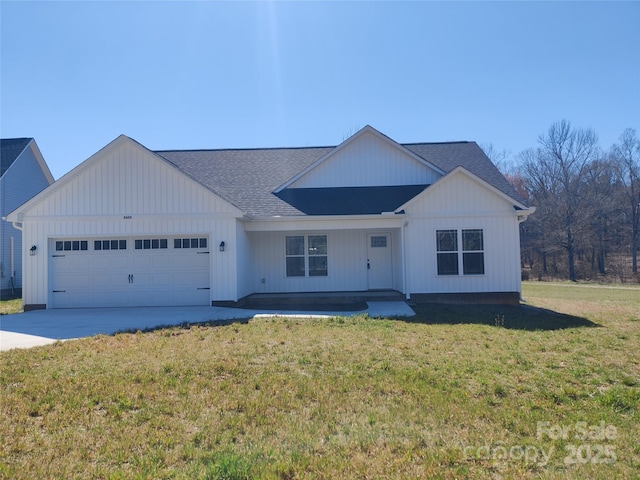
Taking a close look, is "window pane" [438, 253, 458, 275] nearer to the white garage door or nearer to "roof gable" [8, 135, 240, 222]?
"roof gable" [8, 135, 240, 222]

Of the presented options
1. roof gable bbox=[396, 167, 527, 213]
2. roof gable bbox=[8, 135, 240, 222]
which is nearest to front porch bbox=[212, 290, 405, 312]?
roof gable bbox=[396, 167, 527, 213]

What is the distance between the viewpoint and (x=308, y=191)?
15.3 meters

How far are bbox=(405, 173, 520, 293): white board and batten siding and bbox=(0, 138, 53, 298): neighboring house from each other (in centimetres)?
1799

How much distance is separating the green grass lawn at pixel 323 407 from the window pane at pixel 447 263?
4.87 metres

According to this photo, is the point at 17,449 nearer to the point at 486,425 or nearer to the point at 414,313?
the point at 486,425

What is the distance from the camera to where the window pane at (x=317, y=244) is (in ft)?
48.8

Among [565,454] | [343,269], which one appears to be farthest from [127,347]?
[343,269]

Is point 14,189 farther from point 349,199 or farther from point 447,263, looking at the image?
point 447,263

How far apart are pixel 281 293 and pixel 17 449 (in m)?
11.0

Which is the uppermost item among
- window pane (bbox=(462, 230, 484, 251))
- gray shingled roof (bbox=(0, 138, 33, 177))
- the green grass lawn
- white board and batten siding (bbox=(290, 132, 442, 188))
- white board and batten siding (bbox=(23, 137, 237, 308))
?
gray shingled roof (bbox=(0, 138, 33, 177))

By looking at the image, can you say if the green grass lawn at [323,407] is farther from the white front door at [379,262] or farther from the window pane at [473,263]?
the white front door at [379,262]

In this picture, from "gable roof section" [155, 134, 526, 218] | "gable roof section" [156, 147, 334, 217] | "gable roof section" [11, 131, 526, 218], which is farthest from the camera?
"gable roof section" [156, 147, 334, 217]

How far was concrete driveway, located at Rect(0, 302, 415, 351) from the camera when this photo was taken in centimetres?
864

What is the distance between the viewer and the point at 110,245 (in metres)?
12.8
